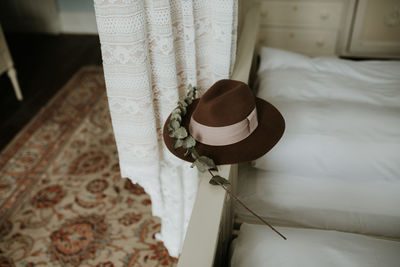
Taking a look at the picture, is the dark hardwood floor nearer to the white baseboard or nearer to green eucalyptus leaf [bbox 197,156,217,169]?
the white baseboard

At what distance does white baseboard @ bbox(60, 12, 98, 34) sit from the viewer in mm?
3564

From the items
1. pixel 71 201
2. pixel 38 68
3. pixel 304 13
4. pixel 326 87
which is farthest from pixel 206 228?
pixel 38 68

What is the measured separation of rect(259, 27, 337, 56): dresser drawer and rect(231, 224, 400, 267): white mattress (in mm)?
1998

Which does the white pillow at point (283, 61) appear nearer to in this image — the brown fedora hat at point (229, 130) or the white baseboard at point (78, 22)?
the brown fedora hat at point (229, 130)

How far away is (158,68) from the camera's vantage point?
3.20 feet

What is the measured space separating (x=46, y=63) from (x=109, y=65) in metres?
2.53

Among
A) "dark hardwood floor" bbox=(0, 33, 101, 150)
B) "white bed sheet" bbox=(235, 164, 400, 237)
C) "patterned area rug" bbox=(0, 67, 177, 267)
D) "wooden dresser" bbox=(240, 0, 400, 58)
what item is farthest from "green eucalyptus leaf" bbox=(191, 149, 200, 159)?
"wooden dresser" bbox=(240, 0, 400, 58)

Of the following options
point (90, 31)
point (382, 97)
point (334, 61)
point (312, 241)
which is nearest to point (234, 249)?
point (312, 241)

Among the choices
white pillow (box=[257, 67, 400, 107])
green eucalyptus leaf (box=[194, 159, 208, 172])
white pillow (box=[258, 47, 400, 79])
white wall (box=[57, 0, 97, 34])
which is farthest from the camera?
white wall (box=[57, 0, 97, 34])

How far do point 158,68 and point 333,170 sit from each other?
0.67 m

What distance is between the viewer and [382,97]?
4.23 ft

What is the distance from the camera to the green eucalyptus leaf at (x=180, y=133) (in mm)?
841

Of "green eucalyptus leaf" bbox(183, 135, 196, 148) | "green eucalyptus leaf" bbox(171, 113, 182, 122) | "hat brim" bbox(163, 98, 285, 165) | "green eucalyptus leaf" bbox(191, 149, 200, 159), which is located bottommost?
"hat brim" bbox(163, 98, 285, 165)

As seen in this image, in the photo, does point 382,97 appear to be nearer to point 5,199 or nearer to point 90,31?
point 5,199
